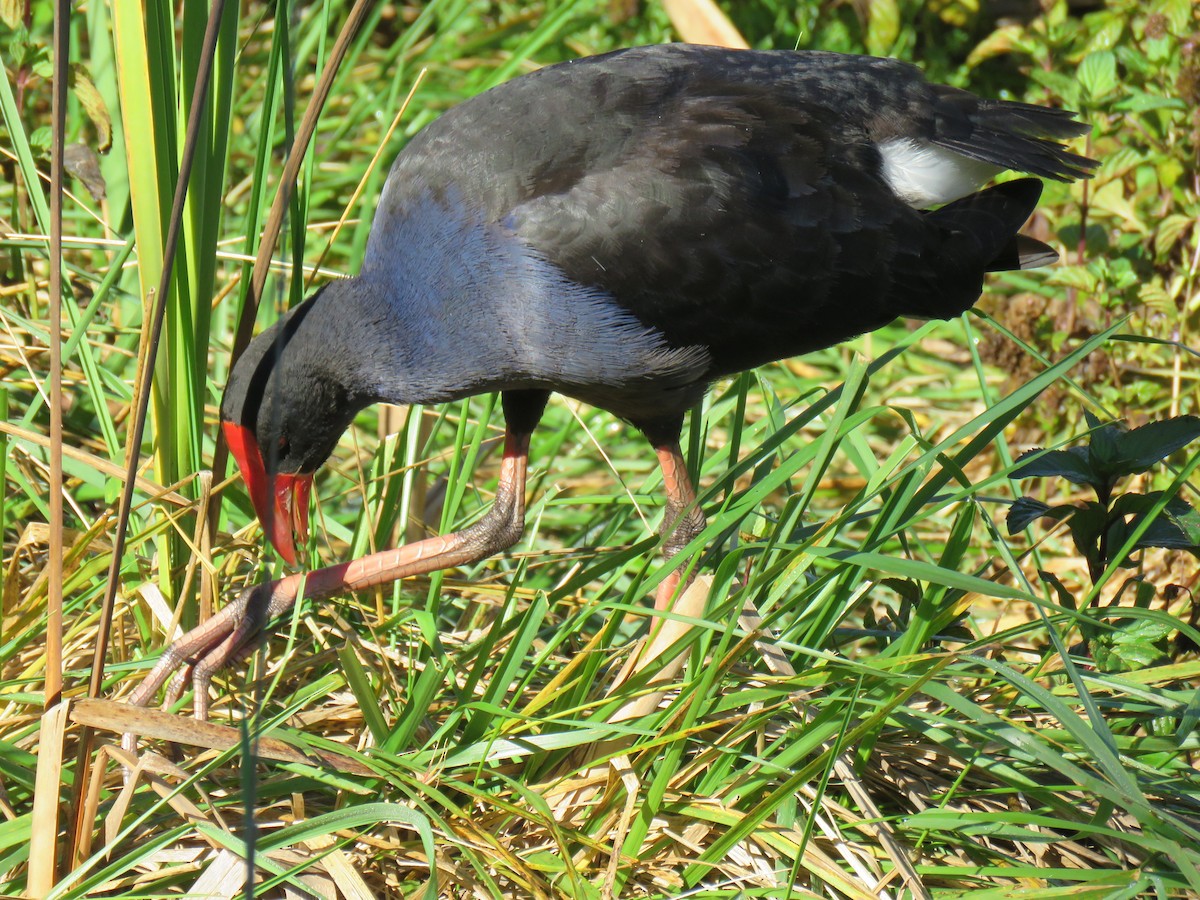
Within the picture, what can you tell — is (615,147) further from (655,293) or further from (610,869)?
(610,869)

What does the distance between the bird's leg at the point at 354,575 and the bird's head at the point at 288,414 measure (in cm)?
10

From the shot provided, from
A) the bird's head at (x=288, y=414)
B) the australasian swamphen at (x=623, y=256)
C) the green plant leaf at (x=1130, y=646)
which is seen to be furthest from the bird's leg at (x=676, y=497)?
the green plant leaf at (x=1130, y=646)

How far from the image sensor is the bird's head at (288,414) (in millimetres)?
2246

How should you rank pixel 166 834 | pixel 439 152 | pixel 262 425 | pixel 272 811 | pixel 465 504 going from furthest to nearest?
1. pixel 465 504
2. pixel 439 152
3. pixel 262 425
4. pixel 272 811
5. pixel 166 834

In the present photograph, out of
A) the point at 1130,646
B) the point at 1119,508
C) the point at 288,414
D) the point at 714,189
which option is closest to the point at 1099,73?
the point at 714,189

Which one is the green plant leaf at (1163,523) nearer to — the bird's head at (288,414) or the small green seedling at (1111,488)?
the small green seedling at (1111,488)

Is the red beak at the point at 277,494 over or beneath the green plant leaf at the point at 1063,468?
beneath

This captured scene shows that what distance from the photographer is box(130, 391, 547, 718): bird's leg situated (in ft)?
7.03

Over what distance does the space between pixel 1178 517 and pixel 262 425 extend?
1.64 meters

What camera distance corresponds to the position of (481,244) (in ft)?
7.70

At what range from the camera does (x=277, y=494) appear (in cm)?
245

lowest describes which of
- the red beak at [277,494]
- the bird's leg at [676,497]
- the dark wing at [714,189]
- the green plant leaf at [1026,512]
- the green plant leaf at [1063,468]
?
the bird's leg at [676,497]

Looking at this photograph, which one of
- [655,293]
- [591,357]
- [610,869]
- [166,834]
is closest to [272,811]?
[166,834]

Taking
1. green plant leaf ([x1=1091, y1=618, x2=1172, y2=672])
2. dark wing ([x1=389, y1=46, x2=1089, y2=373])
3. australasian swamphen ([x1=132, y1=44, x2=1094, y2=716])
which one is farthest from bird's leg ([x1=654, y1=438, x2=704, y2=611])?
green plant leaf ([x1=1091, y1=618, x2=1172, y2=672])
